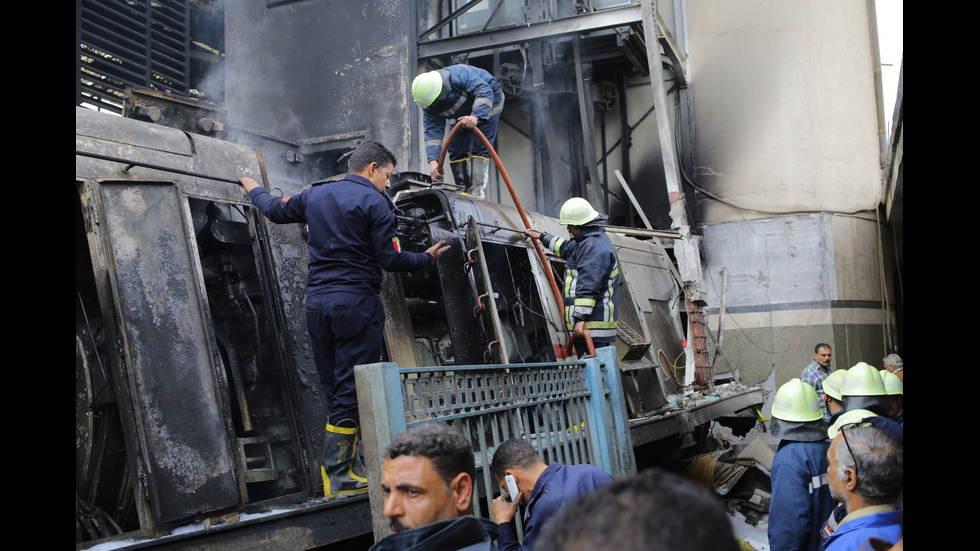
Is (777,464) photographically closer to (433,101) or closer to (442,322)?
(442,322)

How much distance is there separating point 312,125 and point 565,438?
23.0 feet

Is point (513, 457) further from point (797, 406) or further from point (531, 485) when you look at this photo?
point (797, 406)

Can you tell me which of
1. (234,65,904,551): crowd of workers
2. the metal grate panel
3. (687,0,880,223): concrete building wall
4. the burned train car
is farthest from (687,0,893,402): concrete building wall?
the metal grate panel

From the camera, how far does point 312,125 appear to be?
9.80 meters

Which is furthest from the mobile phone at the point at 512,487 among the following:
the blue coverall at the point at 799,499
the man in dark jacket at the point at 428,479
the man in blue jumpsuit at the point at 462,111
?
the man in blue jumpsuit at the point at 462,111

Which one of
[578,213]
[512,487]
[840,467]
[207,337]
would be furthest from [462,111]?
[840,467]

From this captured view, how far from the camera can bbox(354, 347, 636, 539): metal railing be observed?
2.71 metres

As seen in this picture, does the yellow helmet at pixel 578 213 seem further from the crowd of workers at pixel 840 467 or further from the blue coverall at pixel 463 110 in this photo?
the crowd of workers at pixel 840 467

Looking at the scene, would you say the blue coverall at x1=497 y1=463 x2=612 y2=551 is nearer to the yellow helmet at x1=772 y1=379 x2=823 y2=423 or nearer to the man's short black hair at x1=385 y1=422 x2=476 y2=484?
the man's short black hair at x1=385 y1=422 x2=476 y2=484

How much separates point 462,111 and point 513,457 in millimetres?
4952

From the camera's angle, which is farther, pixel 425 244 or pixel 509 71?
pixel 509 71

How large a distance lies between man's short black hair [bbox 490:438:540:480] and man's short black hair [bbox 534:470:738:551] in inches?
79.8

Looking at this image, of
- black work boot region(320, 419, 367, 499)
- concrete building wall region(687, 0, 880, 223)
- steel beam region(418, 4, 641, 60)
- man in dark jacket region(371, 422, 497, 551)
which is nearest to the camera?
man in dark jacket region(371, 422, 497, 551)
